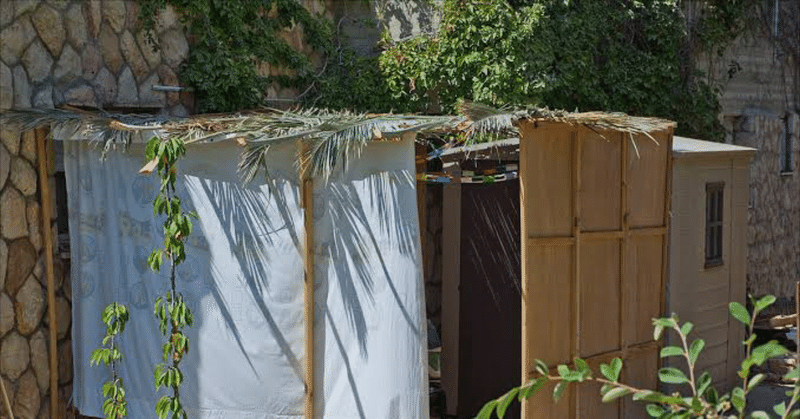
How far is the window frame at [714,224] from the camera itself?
31.1 feet

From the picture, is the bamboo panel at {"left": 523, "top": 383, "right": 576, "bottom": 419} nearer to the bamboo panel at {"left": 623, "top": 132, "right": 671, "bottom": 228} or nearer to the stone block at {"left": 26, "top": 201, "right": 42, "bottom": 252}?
the bamboo panel at {"left": 623, "top": 132, "right": 671, "bottom": 228}

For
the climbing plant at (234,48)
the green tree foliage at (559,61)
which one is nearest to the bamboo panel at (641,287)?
the green tree foliage at (559,61)

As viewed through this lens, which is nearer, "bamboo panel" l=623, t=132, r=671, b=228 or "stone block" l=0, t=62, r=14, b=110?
"stone block" l=0, t=62, r=14, b=110

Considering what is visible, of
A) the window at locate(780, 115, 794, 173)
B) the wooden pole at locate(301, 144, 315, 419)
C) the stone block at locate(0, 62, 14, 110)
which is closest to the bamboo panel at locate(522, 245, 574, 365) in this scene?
the wooden pole at locate(301, 144, 315, 419)

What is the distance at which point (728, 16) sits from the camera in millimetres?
12930

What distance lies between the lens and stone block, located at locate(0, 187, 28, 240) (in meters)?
7.59

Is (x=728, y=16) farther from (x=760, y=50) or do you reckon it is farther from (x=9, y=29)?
(x=9, y=29)

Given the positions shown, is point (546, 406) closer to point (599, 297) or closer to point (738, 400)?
point (599, 297)

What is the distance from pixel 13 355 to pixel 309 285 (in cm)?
213

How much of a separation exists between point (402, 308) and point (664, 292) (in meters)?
2.71

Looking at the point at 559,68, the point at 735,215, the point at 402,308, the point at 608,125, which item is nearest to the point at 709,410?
the point at 402,308

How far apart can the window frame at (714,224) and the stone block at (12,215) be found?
5321mm

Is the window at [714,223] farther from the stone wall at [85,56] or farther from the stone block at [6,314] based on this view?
the stone block at [6,314]

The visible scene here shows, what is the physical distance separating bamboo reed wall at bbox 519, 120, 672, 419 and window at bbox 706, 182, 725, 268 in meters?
0.92
